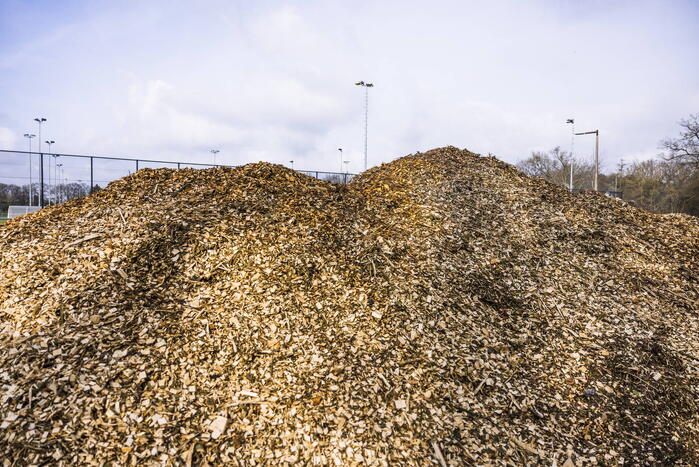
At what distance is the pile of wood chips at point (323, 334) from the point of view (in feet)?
10.2

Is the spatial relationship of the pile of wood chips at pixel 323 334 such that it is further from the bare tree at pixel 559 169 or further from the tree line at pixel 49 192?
the bare tree at pixel 559 169

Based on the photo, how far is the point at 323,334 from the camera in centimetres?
399

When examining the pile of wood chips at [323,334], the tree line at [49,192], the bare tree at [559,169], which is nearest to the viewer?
the pile of wood chips at [323,334]

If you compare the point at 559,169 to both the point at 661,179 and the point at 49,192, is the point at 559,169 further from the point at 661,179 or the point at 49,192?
the point at 49,192

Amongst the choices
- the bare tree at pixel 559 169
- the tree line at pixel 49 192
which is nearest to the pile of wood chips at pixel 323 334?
the tree line at pixel 49 192

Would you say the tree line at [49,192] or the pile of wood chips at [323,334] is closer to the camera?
the pile of wood chips at [323,334]

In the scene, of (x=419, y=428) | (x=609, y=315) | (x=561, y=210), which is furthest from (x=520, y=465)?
(x=561, y=210)

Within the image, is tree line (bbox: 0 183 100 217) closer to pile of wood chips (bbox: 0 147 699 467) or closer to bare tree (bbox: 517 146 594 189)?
pile of wood chips (bbox: 0 147 699 467)

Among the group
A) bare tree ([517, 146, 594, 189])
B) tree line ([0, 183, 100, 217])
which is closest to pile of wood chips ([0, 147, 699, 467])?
tree line ([0, 183, 100, 217])

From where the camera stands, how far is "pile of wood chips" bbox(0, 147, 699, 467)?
3.11m

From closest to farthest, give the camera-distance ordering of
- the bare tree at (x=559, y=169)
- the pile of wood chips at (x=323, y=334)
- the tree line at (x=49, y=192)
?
the pile of wood chips at (x=323, y=334), the tree line at (x=49, y=192), the bare tree at (x=559, y=169)

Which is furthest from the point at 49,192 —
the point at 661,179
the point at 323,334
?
the point at 661,179

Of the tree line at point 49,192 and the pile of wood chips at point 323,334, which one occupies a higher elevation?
the tree line at point 49,192

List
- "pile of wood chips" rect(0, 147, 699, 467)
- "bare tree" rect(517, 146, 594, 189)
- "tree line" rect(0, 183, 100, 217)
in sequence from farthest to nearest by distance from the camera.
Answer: "bare tree" rect(517, 146, 594, 189) → "tree line" rect(0, 183, 100, 217) → "pile of wood chips" rect(0, 147, 699, 467)
